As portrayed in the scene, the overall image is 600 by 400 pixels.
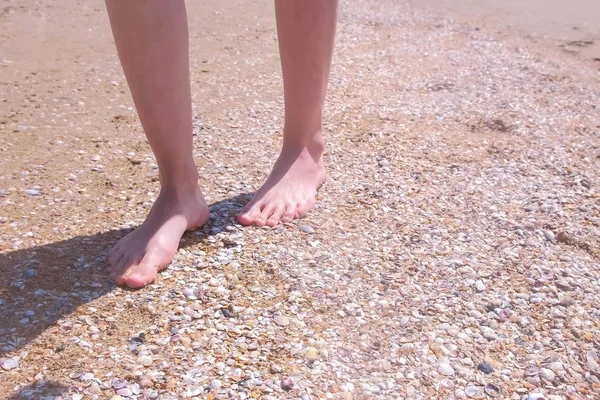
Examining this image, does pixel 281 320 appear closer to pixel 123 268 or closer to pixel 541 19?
pixel 123 268

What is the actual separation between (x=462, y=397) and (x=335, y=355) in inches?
11.4

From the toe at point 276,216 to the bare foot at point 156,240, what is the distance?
20cm

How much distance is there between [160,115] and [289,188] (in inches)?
20.3

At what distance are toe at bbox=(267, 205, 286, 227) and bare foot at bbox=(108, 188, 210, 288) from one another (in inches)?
7.7

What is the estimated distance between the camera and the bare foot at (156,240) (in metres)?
1.61

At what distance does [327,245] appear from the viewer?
183 cm

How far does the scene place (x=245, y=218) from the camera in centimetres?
189

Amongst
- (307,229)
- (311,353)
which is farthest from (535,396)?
(307,229)

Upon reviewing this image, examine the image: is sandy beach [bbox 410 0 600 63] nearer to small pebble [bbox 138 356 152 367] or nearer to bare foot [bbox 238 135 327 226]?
bare foot [bbox 238 135 327 226]

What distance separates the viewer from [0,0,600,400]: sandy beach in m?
1.38

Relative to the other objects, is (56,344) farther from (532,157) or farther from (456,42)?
(456,42)

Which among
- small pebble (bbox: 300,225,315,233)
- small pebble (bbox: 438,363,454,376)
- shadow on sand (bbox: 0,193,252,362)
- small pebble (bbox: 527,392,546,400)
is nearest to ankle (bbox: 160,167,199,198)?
shadow on sand (bbox: 0,193,252,362)

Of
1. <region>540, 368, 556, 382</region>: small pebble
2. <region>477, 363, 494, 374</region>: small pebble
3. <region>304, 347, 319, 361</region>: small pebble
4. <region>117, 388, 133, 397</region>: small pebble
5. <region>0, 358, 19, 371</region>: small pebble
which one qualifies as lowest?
<region>540, 368, 556, 382</region>: small pebble

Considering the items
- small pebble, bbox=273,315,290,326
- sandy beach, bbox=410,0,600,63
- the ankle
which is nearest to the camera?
small pebble, bbox=273,315,290,326
